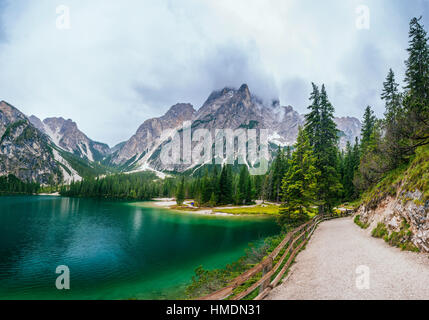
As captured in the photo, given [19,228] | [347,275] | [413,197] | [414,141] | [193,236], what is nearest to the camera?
[347,275]

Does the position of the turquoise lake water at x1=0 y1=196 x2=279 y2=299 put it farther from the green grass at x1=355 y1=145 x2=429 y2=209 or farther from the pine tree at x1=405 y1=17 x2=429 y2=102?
the pine tree at x1=405 y1=17 x2=429 y2=102

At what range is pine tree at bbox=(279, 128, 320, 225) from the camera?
20375 millimetres

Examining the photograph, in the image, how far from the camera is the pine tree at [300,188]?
20375mm

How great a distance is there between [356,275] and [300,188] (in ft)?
42.3

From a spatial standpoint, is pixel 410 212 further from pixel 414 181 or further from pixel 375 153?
pixel 375 153

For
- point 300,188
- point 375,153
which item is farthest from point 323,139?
point 300,188

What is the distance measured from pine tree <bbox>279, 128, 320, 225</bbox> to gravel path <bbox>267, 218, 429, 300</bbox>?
8.08 metres

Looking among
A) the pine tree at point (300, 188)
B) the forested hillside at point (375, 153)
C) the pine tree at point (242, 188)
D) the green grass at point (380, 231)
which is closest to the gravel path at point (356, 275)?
the green grass at point (380, 231)

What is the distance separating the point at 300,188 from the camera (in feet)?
66.9
